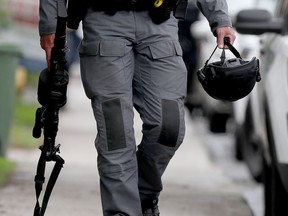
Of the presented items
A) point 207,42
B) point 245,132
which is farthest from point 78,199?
point 207,42

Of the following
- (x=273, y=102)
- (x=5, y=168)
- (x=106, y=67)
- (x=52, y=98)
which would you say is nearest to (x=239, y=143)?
(x=5, y=168)

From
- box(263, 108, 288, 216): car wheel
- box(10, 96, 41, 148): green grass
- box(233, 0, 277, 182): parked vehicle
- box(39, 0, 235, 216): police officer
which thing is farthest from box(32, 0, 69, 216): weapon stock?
box(10, 96, 41, 148): green grass

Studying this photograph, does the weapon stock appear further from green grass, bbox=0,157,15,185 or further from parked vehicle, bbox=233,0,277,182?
parked vehicle, bbox=233,0,277,182

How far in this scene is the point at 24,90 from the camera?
18.8 meters

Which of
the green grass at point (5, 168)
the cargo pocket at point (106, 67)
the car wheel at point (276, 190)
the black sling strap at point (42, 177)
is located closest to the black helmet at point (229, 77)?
the cargo pocket at point (106, 67)

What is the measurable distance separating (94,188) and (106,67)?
312 cm

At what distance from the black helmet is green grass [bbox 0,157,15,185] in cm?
323

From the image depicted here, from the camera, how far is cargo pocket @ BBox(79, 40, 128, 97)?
19.2ft

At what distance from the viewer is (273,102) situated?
7.32 m

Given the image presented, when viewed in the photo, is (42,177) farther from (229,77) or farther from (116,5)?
(229,77)

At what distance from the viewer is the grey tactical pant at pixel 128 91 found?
19.2 ft

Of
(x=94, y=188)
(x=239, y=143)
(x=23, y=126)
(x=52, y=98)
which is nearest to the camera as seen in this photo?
(x=52, y=98)

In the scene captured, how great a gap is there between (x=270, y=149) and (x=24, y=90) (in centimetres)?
1168

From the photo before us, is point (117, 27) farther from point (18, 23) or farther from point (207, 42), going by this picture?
point (18, 23)
